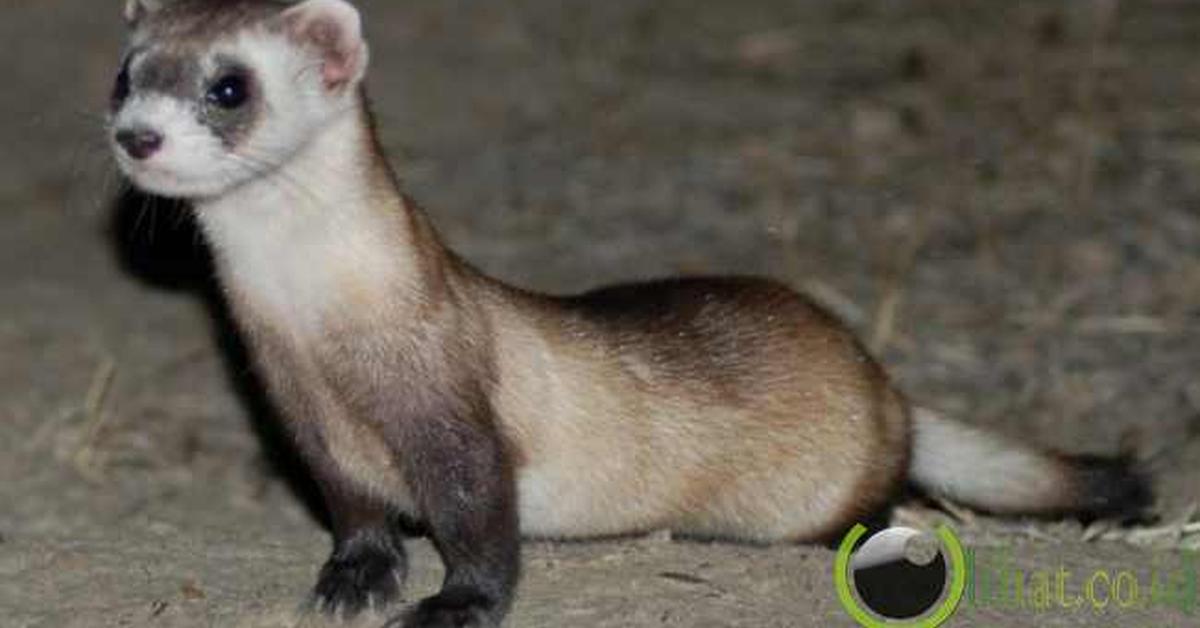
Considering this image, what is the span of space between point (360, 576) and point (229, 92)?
0.92 metres

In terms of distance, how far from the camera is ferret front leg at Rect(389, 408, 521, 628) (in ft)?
12.8

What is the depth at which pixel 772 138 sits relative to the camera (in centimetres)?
801

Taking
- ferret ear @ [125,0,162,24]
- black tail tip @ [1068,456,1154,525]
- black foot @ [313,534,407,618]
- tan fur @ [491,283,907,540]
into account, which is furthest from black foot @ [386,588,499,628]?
black tail tip @ [1068,456,1154,525]

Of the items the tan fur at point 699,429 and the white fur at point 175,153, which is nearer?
the white fur at point 175,153

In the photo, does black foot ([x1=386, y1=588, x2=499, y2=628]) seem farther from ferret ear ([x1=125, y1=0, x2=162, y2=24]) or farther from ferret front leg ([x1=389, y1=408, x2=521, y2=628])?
ferret ear ([x1=125, y1=0, x2=162, y2=24])

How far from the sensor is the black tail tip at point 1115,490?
470 centimetres

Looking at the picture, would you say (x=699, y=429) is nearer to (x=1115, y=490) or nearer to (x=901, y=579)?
(x=901, y=579)

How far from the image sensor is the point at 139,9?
411cm

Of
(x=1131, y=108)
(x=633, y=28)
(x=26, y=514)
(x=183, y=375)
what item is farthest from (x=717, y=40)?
(x=26, y=514)

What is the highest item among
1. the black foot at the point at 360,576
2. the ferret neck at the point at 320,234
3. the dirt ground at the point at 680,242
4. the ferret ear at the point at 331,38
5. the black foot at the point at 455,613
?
the ferret ear at the point at 331,38

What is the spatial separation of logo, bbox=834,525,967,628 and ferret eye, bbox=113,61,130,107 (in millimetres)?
1536

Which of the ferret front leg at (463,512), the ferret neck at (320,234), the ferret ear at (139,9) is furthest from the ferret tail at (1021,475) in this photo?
the ferret ear at (139,9)

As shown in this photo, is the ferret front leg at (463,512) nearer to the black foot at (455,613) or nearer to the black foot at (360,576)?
the black foot at (455,613)

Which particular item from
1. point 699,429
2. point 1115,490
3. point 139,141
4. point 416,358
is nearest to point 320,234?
point 416,358
